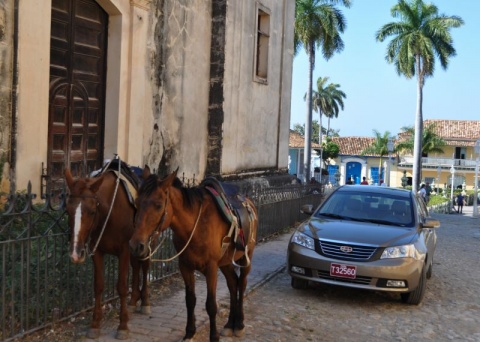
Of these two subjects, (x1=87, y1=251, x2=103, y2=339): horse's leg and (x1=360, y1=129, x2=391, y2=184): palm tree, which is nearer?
(x1=87, y1=251, x2=103, y2=339): horse's leg

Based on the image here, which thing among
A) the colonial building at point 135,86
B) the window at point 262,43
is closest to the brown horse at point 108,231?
the colonial building at point 135,86

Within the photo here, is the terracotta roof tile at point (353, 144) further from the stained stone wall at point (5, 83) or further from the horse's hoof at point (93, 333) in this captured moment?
the horse's hoof at point (93, 333)

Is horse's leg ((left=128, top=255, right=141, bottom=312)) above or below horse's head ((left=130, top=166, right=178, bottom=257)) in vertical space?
below

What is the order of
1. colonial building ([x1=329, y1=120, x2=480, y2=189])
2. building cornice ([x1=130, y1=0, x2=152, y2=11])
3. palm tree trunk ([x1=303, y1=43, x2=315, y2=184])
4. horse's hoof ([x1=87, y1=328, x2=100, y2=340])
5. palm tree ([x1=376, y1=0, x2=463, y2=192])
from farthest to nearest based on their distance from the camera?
colonial building ([x1=329, y1=120, x2=480, y2=189])
palm tree ([x1=376, y1=0, x2=463, y2=192])
palm tree trunk ([x1=303, y1=43, x2=315, y2=184])
building cornice ([x1=130, y1=0, x2=152, y2=11])
horse's hoof ([x1=87, y1=328, x2=100, y2=340])

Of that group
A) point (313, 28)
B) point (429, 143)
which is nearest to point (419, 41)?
point (313, 28)

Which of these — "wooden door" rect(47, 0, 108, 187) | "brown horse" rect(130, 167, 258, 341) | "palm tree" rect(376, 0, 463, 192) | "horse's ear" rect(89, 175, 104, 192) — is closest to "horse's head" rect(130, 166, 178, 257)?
"brown horse" rect(130, 167, 258, 341)

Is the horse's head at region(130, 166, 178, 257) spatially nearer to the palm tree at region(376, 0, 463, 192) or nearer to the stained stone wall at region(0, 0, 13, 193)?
the stained stone wall at region(0, 0, 13, 193)

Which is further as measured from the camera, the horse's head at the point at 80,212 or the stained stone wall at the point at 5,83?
the stained stone wall at the point at 5,83

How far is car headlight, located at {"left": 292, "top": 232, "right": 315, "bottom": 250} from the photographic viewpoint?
26.3 ft

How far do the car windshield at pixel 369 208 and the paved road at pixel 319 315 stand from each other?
3.74 ft

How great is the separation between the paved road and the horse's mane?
1.56 metres

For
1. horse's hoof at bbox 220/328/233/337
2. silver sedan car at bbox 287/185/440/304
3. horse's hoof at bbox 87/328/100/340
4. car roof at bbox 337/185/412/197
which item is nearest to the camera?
horse's hoof at bbox 87/328/100/340

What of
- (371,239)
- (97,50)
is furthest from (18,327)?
(97,50)

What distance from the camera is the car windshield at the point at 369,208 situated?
8688mm
